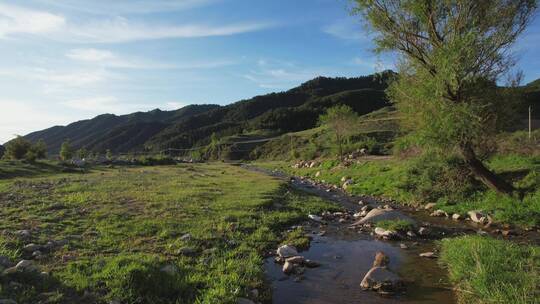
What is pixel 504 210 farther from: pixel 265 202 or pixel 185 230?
pixel 185 230

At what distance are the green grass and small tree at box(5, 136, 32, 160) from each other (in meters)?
75.4

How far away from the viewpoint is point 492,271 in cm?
1003

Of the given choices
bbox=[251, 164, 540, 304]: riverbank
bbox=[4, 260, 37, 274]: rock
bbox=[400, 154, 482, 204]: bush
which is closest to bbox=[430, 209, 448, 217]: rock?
bbox=[400, 154, 482, 204]: bush

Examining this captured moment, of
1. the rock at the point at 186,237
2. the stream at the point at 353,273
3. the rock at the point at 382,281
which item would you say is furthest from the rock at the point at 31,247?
the rock at the point at 382,281

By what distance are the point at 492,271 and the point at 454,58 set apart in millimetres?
12707

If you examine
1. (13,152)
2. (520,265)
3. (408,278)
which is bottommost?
(408,278)

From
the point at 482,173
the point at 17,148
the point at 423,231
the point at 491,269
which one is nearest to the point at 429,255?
the point at 491,269

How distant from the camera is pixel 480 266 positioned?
402 inches

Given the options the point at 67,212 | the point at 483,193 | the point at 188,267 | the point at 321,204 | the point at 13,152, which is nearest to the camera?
the point at 188,267

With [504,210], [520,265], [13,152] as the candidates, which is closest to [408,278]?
[520,265]

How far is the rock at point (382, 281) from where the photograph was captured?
1056 centimetres

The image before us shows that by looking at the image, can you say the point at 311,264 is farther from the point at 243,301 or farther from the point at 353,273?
the point at 243,301

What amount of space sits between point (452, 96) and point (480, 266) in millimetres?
13202

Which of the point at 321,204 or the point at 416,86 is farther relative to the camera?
the point at 321,204
